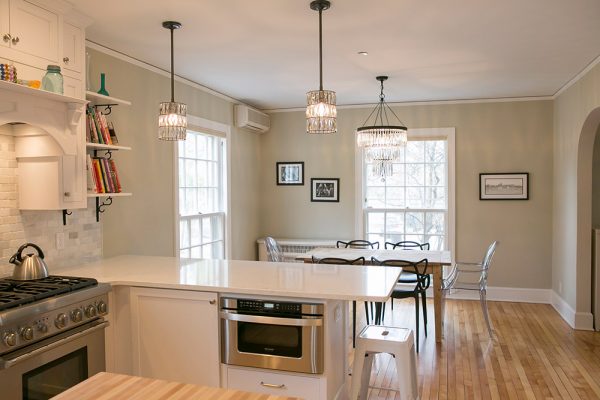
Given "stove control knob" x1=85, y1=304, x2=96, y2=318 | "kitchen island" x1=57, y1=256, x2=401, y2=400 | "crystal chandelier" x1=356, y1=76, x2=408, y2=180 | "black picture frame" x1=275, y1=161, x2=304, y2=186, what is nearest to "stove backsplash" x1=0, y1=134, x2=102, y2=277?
"kitchen island" x1=57, y1=256, x2=401, y2=400

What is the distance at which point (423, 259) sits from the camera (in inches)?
181

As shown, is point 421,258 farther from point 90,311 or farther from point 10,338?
point 10,338

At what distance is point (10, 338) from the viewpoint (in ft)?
7.27

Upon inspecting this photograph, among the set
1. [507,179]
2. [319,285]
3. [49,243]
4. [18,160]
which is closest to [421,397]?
[319,285]

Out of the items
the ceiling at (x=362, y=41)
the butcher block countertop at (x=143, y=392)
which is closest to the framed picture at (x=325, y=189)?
the ceiling at (x=362, y=41)

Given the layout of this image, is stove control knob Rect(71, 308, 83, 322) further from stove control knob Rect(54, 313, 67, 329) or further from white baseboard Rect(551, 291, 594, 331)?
white baseboard Rect(551, 291, 594, 331)

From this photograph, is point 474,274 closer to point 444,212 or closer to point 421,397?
point 444,212

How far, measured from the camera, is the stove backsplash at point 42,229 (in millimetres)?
2941

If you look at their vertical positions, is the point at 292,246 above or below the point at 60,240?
below

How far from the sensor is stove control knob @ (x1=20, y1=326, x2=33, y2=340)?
229 cm

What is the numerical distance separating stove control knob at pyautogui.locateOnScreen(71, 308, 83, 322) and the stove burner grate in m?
0.11

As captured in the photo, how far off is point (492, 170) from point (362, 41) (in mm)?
3280

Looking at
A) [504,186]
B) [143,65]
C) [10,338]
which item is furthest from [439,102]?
[10,338]

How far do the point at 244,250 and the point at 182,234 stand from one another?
143cm
